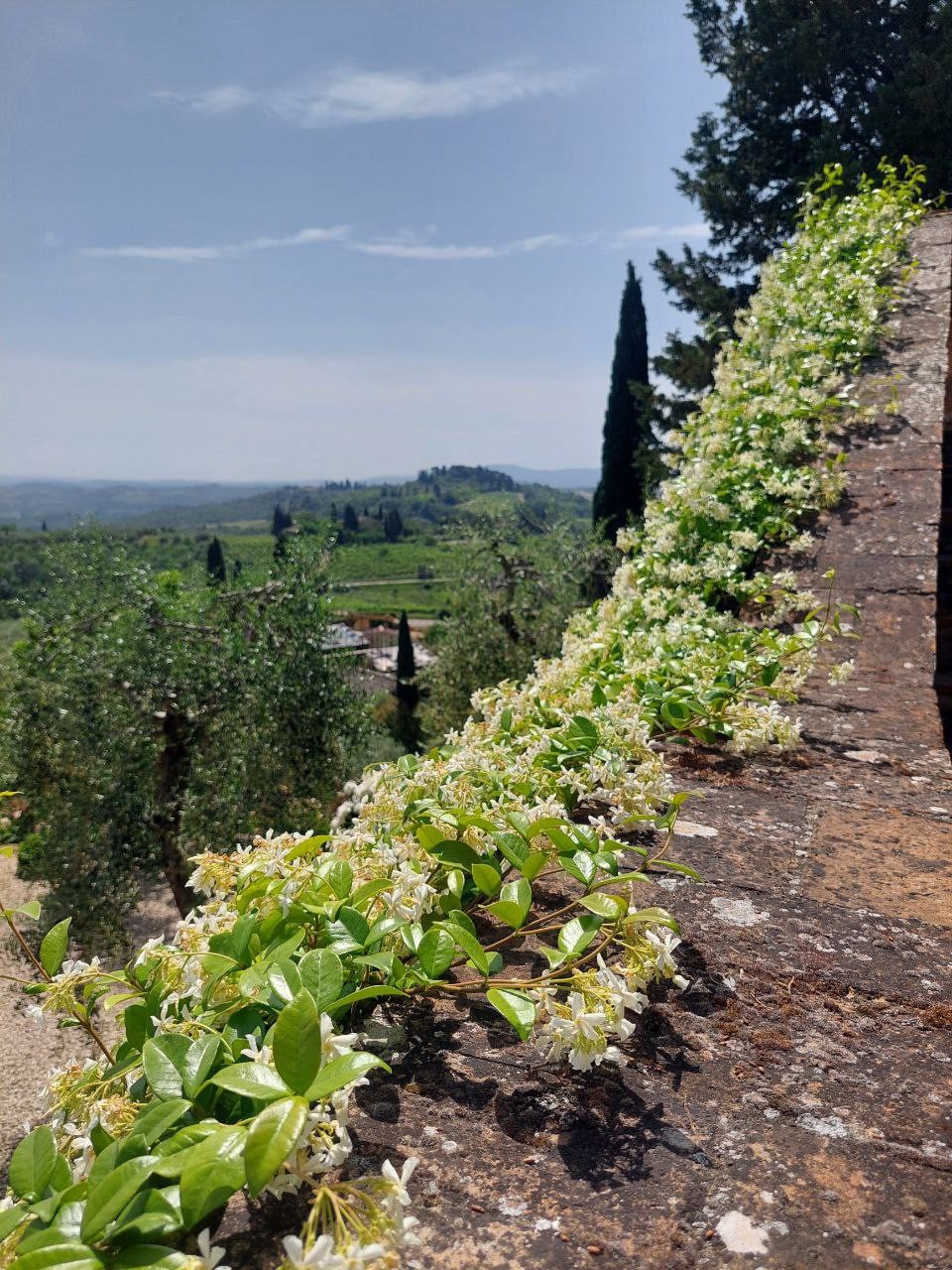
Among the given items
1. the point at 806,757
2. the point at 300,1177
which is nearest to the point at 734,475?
the point at 806,757

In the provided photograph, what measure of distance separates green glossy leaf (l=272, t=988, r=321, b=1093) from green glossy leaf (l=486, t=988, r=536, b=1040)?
309 millimetres

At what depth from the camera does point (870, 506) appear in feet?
11.8

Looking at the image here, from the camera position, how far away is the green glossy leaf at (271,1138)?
0.80 meters

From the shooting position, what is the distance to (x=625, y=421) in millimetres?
22703

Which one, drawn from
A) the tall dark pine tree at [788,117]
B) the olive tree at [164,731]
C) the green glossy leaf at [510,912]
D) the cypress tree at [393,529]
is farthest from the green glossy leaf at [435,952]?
the cypress tree at [393,529]

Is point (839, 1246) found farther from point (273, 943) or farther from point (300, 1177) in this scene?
point (273, 943)

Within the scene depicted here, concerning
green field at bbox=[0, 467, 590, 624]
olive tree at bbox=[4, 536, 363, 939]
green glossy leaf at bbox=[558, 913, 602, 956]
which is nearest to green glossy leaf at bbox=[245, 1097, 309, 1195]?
green glossy leaf at bbox=[558, 913, 602, 956]

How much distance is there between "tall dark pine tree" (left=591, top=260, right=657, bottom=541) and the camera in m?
22.1

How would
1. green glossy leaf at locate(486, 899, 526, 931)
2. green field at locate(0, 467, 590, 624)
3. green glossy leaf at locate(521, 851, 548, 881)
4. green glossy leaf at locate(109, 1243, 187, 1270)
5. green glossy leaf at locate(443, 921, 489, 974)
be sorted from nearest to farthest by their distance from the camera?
green glossy leaf at locate(109, 1243, 187, 1270) → green glossy leaf at locate(443, 921, 489, 974) → green glossy leaf at locate(486, 899, 526, 931) → green glossy leaf at locate(521, 851, 548, 881) → green field at locate(0, 467, 590, 624)

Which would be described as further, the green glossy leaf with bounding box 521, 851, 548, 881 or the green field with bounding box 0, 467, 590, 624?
the green field with bounding box 0, 467, 590, 624

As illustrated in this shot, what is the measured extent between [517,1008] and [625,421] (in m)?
22.9

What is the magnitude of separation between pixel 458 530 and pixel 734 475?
41.1 ft

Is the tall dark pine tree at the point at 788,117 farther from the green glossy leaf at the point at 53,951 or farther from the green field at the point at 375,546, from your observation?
the green glossy leaf at the point at 53,951

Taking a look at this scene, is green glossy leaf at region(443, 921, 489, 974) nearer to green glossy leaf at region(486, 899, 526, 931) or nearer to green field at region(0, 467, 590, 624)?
green glossy leaf at region(486, 899, 526, 931)
